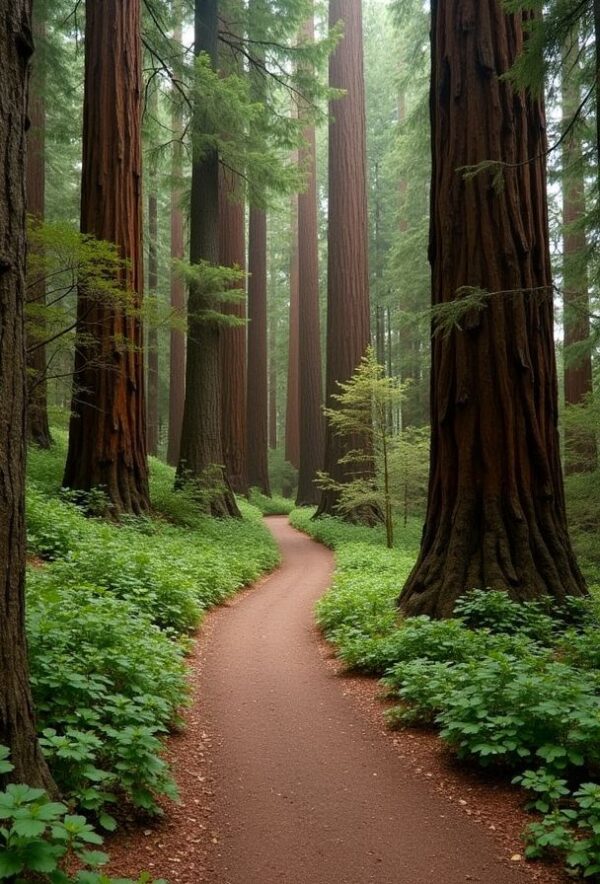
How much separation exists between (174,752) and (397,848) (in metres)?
1.51

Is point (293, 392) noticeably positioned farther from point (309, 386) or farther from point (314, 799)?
point (314, 799)

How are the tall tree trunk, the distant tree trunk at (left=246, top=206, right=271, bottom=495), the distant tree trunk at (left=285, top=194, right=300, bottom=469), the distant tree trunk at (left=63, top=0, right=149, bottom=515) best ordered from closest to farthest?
the distant tree trunk at (left=63, top=0, right=149, bottom=515), the tall tree trunk, the distant tree trunk at (left=246, top=206, right=271, bottom=495), the distant tree trunk at (left=285, top=194, right=300, bottom=469)

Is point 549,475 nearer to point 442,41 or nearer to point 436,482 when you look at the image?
point 436,482

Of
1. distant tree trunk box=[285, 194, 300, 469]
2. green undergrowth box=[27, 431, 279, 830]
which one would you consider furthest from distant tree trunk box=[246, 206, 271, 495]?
green undergrowth box=[27, 431, 279, 830]

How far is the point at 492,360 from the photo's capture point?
5895 millimetres

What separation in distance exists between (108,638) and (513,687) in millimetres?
2567

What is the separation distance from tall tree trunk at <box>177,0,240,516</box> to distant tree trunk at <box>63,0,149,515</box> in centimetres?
338

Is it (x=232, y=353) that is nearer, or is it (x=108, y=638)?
(x=108, y=638)

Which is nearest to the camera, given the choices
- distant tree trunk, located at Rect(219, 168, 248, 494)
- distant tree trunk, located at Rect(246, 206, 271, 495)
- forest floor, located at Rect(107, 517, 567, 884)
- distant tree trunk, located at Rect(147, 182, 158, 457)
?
forest floor, located at Rect(107, 517, 567, 884)

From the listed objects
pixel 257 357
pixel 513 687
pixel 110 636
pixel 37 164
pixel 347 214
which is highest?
pixel 347 214

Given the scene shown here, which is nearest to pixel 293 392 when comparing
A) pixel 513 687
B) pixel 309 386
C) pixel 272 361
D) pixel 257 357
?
pixel 257 357

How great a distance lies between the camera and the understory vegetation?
9.29ft

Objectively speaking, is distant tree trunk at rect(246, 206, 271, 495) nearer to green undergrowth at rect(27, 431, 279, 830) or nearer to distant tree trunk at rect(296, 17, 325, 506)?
distant tree trunk at rect(296, 17, 325, 506)

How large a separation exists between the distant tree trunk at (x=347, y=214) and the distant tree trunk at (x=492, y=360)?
37.1 ft
